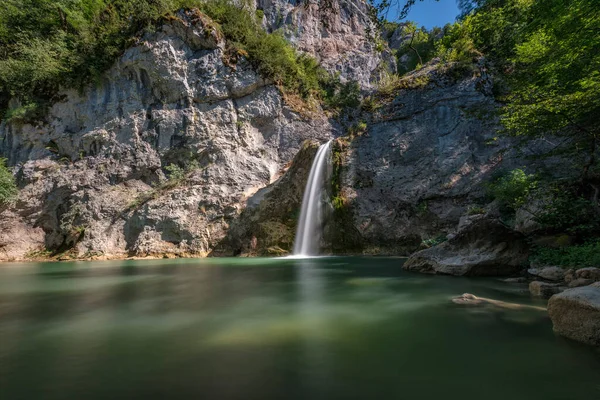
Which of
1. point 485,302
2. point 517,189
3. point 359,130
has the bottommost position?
point 485,302

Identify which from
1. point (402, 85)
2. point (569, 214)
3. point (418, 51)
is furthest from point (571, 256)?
point (418, 51)

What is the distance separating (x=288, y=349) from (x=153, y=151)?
1743 cm

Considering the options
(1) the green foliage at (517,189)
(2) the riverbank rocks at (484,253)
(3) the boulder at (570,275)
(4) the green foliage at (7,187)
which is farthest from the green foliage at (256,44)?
(3) the boulder at (570,275)

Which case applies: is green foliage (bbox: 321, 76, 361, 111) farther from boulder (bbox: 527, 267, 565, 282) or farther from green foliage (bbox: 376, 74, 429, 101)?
boulder (bbox: 527, 267, 565, 282)

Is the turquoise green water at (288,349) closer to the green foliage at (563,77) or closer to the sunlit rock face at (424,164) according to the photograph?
the green foliage at (563,77)

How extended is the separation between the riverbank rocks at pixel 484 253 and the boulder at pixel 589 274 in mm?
2218

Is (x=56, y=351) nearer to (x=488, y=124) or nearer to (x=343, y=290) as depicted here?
(x=343, y=290)

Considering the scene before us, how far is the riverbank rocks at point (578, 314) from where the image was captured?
8.85ft

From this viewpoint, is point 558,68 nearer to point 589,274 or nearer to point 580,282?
point 589,274

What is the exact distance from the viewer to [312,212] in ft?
48.5

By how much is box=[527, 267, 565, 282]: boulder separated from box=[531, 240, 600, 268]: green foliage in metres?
0.16

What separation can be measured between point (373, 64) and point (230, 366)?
2872 centimetres

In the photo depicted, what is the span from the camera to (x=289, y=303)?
15.2 ft

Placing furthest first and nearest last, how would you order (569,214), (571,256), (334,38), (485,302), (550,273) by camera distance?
(334,38) → (569,214) → (550,273) → (571,256) → (485,302)
